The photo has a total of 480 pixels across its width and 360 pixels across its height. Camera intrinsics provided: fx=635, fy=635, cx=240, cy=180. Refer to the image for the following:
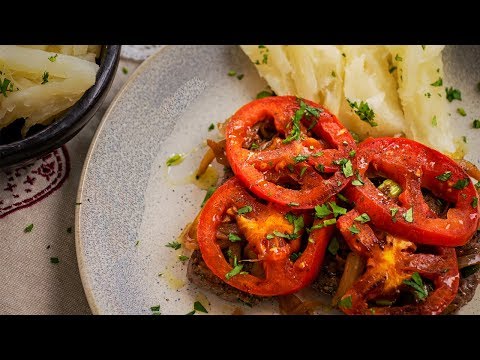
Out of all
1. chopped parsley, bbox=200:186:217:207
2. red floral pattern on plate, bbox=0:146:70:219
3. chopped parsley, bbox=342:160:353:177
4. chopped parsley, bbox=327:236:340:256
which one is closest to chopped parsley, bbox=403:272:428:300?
chopped parsley, bbox=327:236:340:256

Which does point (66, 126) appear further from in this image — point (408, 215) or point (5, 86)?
point (408, 215)

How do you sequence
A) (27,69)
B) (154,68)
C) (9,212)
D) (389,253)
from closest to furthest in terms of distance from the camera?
(389,253) < (27,69) < (9,212) < (154,68)

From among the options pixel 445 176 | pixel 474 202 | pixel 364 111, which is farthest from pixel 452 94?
pixel 474 202

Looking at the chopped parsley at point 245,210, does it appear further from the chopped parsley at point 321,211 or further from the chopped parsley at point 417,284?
the chopped parsley at point 417,284

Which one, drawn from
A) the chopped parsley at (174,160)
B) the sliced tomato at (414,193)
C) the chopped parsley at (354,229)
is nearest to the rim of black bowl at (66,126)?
the chopped parsley at (174,160)
